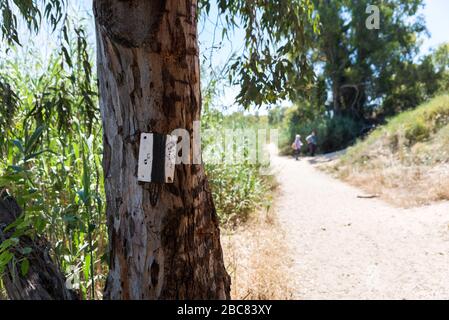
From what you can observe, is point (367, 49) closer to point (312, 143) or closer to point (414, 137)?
point (312, 143)

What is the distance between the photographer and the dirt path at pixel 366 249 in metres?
3.12

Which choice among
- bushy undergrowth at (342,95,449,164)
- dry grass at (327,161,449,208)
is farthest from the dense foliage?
dry grass at (327,161,449,208)

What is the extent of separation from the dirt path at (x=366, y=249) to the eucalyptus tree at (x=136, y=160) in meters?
2.12

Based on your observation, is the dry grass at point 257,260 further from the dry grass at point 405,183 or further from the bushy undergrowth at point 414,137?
the bushy undergrowth at point 414,137

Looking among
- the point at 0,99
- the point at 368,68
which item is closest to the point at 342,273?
the point at 0,99

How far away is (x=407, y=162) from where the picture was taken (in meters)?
7.66

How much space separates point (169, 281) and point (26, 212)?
0.69m

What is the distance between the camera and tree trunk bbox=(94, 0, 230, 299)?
1.15 meters

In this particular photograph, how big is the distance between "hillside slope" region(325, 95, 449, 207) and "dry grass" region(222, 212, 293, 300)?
2.80m

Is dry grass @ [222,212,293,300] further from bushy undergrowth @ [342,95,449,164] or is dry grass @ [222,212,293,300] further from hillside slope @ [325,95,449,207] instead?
bushy undergrowth @ [342,95,449,164]

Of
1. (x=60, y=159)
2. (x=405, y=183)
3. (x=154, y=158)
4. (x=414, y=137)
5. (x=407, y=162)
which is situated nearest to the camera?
(x=154, y=158)

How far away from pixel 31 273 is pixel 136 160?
82 centimetres

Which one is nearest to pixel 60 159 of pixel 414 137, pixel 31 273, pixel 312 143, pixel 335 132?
pixel 31 273
